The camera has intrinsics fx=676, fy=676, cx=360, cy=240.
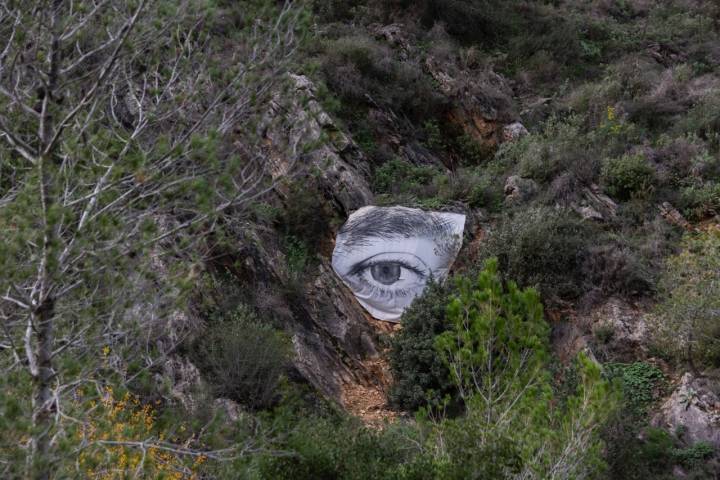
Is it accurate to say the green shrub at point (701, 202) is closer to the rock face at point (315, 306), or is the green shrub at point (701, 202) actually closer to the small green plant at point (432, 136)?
the small green plant at point (432, 136)

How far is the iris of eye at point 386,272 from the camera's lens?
10188mm

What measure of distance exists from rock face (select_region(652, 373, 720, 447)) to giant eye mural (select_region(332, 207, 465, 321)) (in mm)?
3552

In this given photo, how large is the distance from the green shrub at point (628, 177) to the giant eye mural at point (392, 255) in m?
2.68

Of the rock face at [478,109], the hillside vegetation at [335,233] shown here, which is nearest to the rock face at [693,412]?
the hillside vegetation at [335,233]

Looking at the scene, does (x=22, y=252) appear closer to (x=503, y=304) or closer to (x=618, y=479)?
(x=503, y=304)

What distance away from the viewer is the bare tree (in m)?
3.55

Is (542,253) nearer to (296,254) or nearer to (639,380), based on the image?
(639,380)

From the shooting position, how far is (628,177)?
1112 centimetres

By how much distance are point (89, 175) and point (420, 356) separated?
5.34 metres

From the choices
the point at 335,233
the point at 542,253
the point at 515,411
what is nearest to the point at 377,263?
the point at 335,233

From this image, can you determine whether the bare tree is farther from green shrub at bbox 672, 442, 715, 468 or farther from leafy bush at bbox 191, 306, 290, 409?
green shrub at bbox 672, 442, 715, 468

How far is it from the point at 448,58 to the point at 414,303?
25.1 feet

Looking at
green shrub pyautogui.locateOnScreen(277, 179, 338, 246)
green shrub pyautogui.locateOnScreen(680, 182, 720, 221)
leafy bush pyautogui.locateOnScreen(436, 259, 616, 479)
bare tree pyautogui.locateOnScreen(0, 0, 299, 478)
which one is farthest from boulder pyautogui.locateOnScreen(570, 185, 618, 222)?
bare tree pyautogui.locateOnScreen(0, 0, 299, 478)

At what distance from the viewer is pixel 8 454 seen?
3.39 meters
